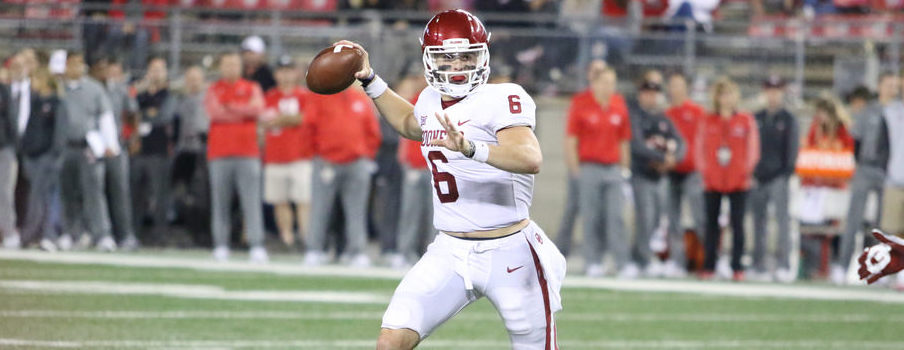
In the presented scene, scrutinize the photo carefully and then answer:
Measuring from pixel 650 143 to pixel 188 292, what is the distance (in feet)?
14.8

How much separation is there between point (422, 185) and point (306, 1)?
593cm

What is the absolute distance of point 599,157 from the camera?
12148 mm

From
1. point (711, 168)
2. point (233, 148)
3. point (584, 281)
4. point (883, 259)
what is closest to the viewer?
point (883, 259)

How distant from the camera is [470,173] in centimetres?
525

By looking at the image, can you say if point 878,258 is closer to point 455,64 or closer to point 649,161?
point 455,64

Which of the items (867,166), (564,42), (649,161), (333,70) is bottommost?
(867,166)

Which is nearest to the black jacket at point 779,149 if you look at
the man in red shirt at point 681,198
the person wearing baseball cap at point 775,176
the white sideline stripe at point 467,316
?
the person wearing baseball cap at point 775,176

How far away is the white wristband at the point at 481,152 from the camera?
190 inches

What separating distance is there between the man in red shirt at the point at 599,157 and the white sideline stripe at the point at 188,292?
2.68 m

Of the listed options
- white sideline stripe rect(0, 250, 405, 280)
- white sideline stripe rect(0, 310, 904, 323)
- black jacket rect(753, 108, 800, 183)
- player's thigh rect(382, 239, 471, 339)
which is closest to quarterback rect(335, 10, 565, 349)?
player's thigh rect(382, 239, 471, 339)

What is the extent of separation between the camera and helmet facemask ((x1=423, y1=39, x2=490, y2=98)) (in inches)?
205

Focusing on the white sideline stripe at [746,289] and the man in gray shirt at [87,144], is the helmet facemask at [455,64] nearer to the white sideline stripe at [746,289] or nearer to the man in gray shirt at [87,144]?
the white sideline stripe at [746,289]

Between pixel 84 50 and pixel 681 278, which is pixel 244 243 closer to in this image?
pixel 84 50

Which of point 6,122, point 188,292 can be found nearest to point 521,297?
point 188,292
